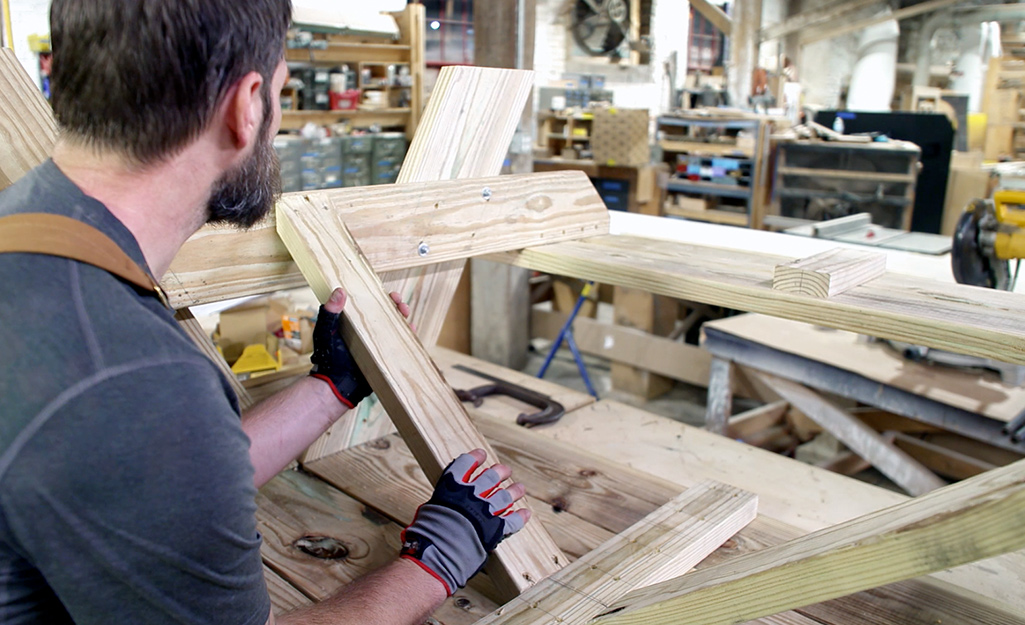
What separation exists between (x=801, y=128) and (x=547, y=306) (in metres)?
2.75

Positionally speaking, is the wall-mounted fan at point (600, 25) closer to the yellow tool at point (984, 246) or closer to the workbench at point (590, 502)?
the yellow tool at point (984, 246)

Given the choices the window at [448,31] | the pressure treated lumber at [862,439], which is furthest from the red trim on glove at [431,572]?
the window at [448,31]

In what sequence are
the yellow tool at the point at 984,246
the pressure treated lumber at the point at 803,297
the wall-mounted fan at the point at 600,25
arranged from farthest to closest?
the wall-mounted fan at the point at 600,25 < the yellow tool at the point at 984,246 < the pressure treated lumber at the point at 803,297

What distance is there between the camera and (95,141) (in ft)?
2.64

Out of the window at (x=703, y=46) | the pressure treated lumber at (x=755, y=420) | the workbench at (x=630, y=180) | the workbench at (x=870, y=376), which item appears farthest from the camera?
the window at (x=703, y=46)

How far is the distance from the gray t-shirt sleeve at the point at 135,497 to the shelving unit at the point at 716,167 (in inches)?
242

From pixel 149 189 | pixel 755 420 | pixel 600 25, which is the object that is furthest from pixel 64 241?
pixel 600 25

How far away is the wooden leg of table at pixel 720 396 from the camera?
139 inches

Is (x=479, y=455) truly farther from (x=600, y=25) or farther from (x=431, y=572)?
(x=600, y=25)

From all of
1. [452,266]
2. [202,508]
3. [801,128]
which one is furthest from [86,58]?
[801,128]

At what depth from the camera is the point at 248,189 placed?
0.95m

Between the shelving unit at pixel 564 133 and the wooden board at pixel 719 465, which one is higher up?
the shelving unit at pixel 564 133

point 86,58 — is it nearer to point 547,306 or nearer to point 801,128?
point 547,306

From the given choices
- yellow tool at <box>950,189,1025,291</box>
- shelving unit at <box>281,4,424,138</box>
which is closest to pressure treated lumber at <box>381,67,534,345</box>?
yellow tool at <box>950,189,1025,291</box>
